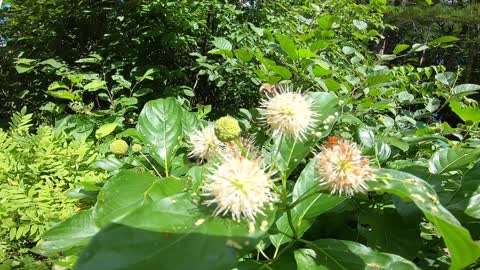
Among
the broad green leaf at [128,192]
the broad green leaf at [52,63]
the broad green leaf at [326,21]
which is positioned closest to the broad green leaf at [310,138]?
the broad green leaf at [128,192]

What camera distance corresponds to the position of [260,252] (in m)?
1.01

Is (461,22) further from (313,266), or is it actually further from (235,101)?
(313,266)

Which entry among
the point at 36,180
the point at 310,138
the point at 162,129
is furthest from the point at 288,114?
the point at 36,180

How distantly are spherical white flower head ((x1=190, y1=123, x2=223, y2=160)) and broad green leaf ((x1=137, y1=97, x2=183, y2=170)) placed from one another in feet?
0.82

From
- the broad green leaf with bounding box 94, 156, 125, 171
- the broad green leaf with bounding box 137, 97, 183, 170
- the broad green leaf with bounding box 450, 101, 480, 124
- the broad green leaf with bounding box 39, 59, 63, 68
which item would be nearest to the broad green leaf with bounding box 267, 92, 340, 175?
the broad green leaf with bounding box 137, 97, 183, 170

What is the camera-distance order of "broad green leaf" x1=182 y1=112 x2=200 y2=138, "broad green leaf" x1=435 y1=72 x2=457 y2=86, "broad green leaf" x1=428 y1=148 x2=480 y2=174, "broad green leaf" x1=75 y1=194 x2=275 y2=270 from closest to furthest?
1. "broad green leaf" x1=75 y1=194 x2=275 y2=270
2. "broad green leaf" x1=428 y1=148 x2=480 y2=174
3. "broad green leaf" x1=182 y1=112 x2=200 y2=138
4. "broad green leaf" x1=435 y1=72 x2=457 y2=86

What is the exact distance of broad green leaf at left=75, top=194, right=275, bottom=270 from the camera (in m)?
0.63

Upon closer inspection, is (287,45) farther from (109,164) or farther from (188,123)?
(109,164)

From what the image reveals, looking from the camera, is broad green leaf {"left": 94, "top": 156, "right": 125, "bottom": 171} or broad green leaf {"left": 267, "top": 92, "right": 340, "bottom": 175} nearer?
broad green leaf {"left": 267, "top": 92, "right": 340, "bottom": 175}

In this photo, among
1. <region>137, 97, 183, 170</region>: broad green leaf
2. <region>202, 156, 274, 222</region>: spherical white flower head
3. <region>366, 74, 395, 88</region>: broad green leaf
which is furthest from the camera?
<region>366, 74, 395, 88</region>: broad green leaf

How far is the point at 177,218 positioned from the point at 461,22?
48.8 feet

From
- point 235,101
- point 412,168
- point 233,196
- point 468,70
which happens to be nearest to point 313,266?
point 233,196

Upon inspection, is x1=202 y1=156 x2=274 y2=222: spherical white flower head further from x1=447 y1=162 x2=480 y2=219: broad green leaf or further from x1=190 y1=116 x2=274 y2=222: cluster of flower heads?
x1=447 y1=162 x2=480 y2=219: broad green leaf

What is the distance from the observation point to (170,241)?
676 mm
